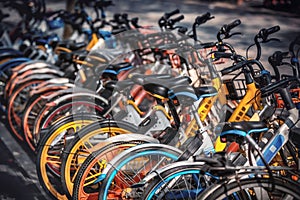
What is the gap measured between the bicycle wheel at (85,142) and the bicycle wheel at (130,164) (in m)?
0.38

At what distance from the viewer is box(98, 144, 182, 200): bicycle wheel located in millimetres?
3820

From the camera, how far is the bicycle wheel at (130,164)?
3.82 m

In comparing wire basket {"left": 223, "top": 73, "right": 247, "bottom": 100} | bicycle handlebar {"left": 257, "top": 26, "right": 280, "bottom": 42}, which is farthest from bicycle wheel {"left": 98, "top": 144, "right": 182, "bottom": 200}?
bicycle handlebar {"left": 257, "top": 26, "right": 280, "bottom": 42}

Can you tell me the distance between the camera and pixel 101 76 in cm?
558

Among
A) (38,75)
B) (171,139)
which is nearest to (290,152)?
(171,139)

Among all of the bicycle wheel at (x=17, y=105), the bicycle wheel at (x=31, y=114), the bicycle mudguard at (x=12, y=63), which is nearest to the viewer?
the bicycle wheel at (x=31, y=114)

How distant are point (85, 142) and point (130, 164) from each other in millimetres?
530

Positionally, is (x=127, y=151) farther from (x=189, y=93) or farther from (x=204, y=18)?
(x=204, y=18)

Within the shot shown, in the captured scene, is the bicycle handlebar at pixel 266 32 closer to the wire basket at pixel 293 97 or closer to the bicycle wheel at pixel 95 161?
the wire basket at pixel 293 97

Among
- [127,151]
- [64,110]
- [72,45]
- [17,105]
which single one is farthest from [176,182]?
[17,105]

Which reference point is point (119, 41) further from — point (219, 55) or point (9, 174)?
point (219, 55)

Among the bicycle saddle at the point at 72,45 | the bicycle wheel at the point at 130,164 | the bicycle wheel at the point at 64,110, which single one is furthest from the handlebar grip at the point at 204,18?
the bicycle saddle at the point at 72,45

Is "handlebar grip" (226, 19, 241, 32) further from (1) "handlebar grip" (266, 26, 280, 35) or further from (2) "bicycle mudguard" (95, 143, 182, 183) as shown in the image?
(2) "bicycle mudguard" (95, 143, 182, 183)

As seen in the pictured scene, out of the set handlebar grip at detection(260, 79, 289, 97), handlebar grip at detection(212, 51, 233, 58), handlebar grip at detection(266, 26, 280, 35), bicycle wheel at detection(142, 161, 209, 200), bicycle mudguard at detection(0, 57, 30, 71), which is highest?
handlebar grip at detection(266, 26, 280, 35)
